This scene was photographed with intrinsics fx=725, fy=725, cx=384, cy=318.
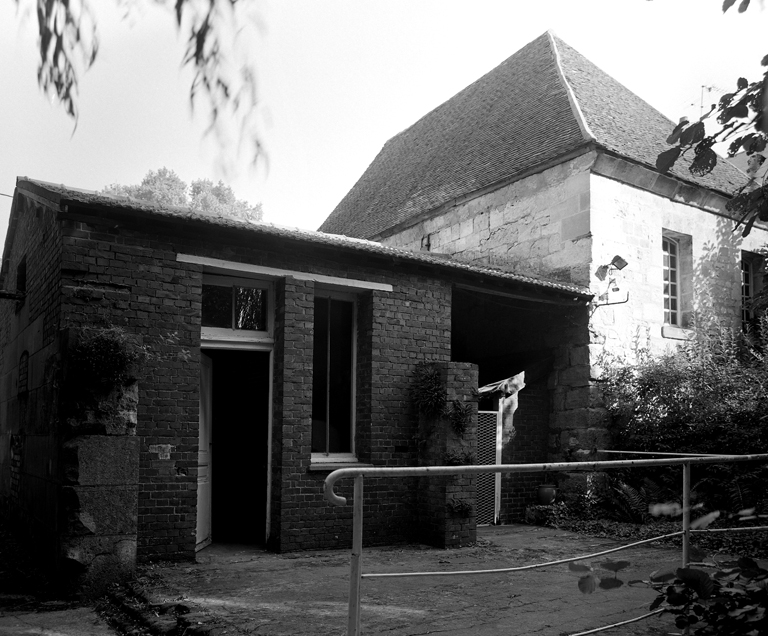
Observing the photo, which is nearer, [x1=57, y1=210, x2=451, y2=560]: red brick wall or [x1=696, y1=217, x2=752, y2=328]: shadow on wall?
[x1=57, y1=210, x2=451, y2=560]: red brick wall

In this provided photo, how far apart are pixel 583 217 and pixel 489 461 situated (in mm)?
4388

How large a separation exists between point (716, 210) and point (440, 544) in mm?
9129

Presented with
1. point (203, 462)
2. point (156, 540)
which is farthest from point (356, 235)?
point (156, 540)

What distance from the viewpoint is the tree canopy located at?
2840 millimetres

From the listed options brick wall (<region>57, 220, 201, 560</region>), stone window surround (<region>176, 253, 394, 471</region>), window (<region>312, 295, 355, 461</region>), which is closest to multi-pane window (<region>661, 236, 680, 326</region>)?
stone window surround (<region>176, 253, 394, 471</region>)

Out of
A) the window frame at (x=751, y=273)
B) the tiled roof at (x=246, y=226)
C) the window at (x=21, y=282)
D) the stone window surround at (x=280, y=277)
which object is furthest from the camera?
the window frame at (x=751, y=273)

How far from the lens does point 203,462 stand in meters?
9.01

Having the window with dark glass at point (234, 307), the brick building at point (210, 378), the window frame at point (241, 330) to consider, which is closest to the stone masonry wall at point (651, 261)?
the brick building at point (210, 378)

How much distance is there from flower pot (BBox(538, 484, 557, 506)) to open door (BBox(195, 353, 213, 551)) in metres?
5.59

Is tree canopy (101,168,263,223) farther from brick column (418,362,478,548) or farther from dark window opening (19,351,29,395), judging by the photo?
brick column (418,362,478,548)

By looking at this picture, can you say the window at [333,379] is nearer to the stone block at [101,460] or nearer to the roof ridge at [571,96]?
the stone block at [101,460]

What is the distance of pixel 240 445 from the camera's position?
10078 mm

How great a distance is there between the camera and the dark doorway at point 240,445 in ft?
30.9

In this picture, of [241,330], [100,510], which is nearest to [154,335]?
[241,330]
